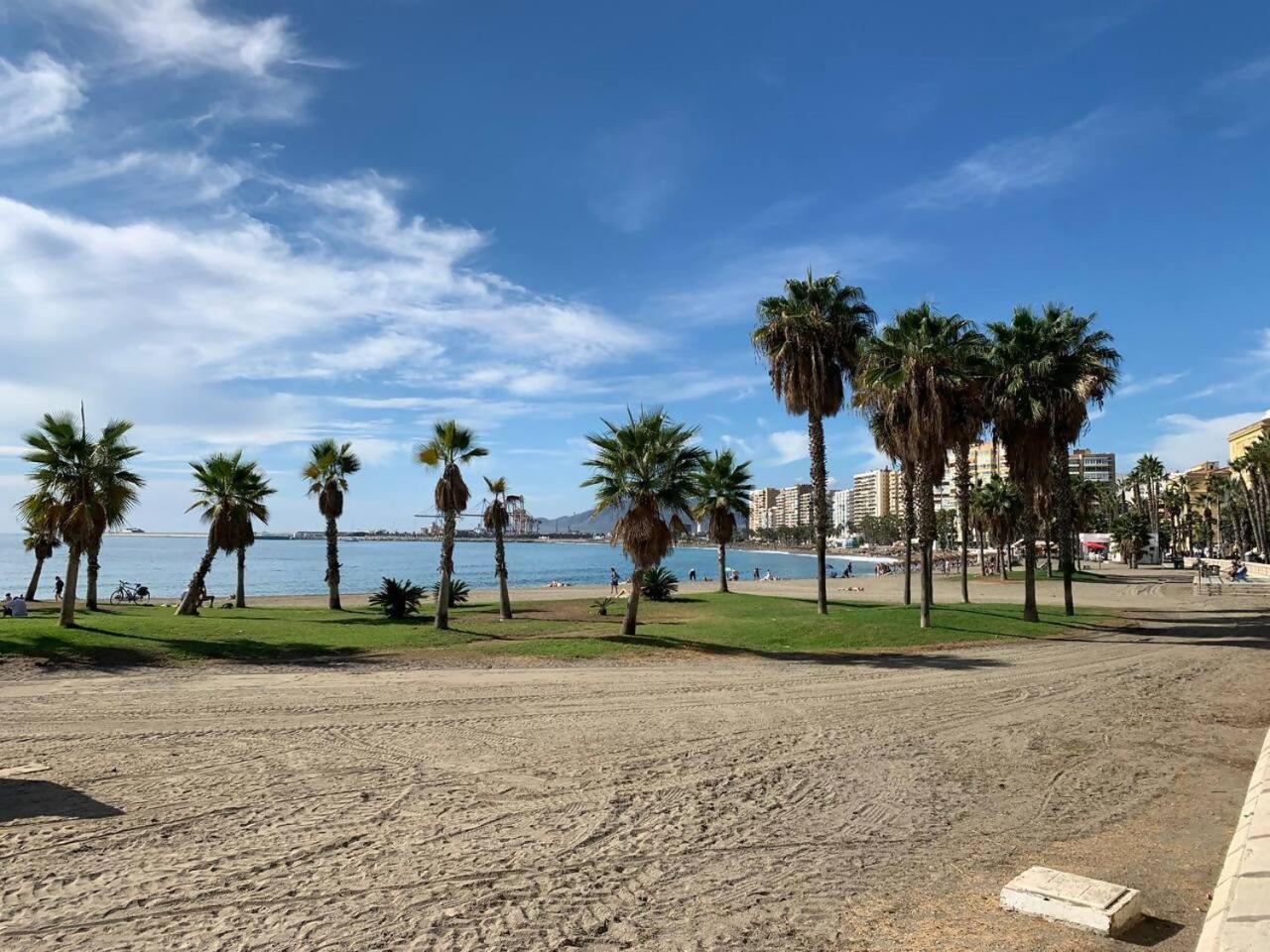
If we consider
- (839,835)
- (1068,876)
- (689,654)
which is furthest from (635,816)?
(689,654)

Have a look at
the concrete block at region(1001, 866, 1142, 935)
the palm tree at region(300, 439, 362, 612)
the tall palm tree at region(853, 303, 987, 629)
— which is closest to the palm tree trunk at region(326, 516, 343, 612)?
the palm tree at region(300, 439, 362, 612)

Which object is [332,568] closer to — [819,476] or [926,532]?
[819,476]

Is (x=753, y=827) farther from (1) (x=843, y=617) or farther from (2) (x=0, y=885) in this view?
(1) (x=843, y=617)

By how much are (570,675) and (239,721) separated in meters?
6.75

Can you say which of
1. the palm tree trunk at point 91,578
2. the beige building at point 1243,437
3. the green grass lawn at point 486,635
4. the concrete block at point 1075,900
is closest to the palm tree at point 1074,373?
the green grass lawn at point 486,635

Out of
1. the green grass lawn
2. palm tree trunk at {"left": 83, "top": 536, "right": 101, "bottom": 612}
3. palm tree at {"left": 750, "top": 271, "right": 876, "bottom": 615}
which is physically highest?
palm tree at {"left": 750, "top": 271, "right": 876, "bottom": 615}

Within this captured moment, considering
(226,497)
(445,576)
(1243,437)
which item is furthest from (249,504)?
(1243,437)

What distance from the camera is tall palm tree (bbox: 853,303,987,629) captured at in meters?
23.9

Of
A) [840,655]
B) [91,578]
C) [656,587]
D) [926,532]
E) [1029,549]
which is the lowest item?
[840,655]

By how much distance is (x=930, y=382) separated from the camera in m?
23.7

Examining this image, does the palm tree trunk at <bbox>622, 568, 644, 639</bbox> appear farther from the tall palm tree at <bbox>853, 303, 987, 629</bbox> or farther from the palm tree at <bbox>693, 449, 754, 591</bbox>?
the palm tree at <bbox>693, 449, 754, 591</bbox>

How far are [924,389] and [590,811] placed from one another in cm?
1916

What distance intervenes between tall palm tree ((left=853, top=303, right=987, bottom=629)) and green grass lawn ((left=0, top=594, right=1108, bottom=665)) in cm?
242

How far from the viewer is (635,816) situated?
8086 mm
